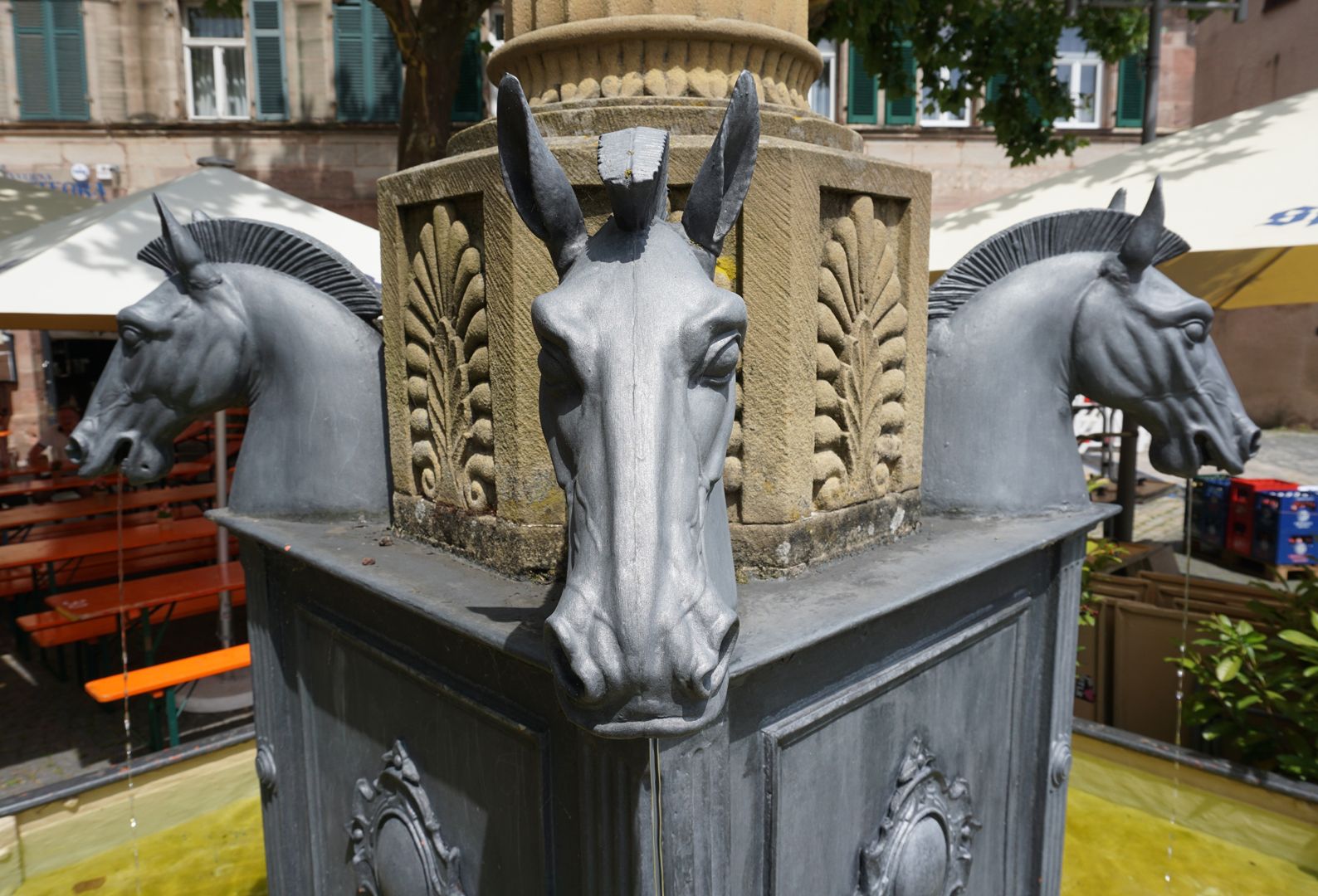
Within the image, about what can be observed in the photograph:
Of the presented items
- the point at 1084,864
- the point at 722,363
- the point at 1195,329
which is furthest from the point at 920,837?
the point at 1084,864

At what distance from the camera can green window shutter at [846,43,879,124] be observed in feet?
44.5

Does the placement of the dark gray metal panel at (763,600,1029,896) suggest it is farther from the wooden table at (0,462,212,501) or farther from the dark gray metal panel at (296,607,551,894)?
the wooden table at (0,462,212,501)

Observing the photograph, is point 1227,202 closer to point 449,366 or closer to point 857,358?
point 857,358

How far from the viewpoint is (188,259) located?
88.2 inches

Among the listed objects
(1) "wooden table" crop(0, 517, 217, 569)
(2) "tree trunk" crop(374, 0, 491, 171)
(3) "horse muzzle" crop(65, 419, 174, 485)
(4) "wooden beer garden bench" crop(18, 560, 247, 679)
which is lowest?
(4) "wooden beer garden bench" crop(18, 560, 247, 679)

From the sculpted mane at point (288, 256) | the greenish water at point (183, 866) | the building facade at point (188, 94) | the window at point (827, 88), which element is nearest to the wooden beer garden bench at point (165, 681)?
the greenish water at point (183, 866)

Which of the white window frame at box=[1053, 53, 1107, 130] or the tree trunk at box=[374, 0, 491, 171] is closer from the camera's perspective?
the tree trunk at box=[374, 0, 491, 171]

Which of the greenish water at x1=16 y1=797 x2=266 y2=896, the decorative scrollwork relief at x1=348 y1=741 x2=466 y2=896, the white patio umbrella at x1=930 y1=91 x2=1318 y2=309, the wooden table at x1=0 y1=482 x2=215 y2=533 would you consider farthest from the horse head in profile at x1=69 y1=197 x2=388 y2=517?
the wooden table at x1=0 y1=482 x2=215 y2=533

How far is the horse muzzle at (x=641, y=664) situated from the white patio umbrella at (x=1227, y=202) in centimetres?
343

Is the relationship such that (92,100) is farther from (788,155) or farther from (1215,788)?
(1215,788)

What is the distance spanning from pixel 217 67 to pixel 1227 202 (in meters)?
13.5

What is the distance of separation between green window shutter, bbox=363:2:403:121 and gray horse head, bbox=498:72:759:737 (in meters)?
12.6

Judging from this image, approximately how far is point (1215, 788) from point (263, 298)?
3821 mm

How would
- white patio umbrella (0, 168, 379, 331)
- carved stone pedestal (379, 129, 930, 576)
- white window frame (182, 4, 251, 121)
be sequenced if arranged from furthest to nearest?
1. white window frame (182, 4, 251, 121)
2. white patio umbrella (0, 168, 379, 331)
3. carved stone pedestal (379, 129, 930, 576)
